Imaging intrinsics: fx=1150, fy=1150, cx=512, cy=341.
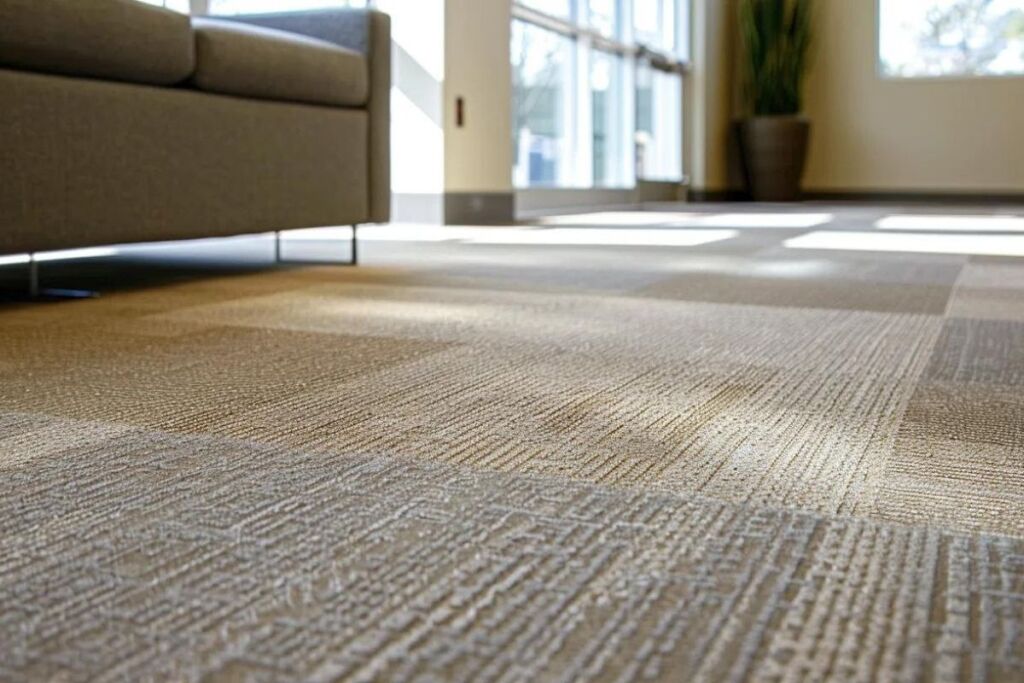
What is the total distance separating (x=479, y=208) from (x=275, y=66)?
184 cm

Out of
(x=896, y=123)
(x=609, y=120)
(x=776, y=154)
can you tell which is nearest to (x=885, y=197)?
(x=896, y=123)

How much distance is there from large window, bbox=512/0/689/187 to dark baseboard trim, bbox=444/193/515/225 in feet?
1.95

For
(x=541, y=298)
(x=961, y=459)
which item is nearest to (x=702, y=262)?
(x=541, y=298)

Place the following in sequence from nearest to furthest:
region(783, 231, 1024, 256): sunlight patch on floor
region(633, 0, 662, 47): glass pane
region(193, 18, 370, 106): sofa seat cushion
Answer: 1. region(193, 18, 370, 106): sofa seat cushion
2. region(783, 231, 1024, 256): sunlight patch on floor
3. region(633, 0, 662, 47): glass pane

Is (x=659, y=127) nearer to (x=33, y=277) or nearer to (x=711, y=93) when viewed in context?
(x=711, y=93)

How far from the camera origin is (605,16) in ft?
17.0

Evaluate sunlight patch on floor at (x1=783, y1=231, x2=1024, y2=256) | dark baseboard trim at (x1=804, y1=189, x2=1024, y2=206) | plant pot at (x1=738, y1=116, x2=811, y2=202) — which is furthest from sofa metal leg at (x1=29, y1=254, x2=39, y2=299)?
dark baseboard trim at (x1=804, y1=189, x2=1024, y2=206)

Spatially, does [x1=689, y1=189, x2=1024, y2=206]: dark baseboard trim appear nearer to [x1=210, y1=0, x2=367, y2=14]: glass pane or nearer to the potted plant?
the potted plant

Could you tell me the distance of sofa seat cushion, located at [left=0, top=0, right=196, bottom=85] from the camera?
138 centimetres

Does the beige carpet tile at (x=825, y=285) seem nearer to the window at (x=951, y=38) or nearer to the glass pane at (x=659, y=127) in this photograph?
the glass pane at (x=659, y=127)

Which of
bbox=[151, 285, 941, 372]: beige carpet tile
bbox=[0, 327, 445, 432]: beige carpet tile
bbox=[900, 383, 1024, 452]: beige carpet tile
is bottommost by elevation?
bbox=[900, 383, 1024, 452]: beige carpet tile

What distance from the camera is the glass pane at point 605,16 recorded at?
197 inches

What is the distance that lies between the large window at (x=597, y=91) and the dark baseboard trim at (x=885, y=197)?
292mm

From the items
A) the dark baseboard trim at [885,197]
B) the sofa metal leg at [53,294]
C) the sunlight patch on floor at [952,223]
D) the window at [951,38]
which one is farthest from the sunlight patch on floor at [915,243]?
the window at [951,38]
